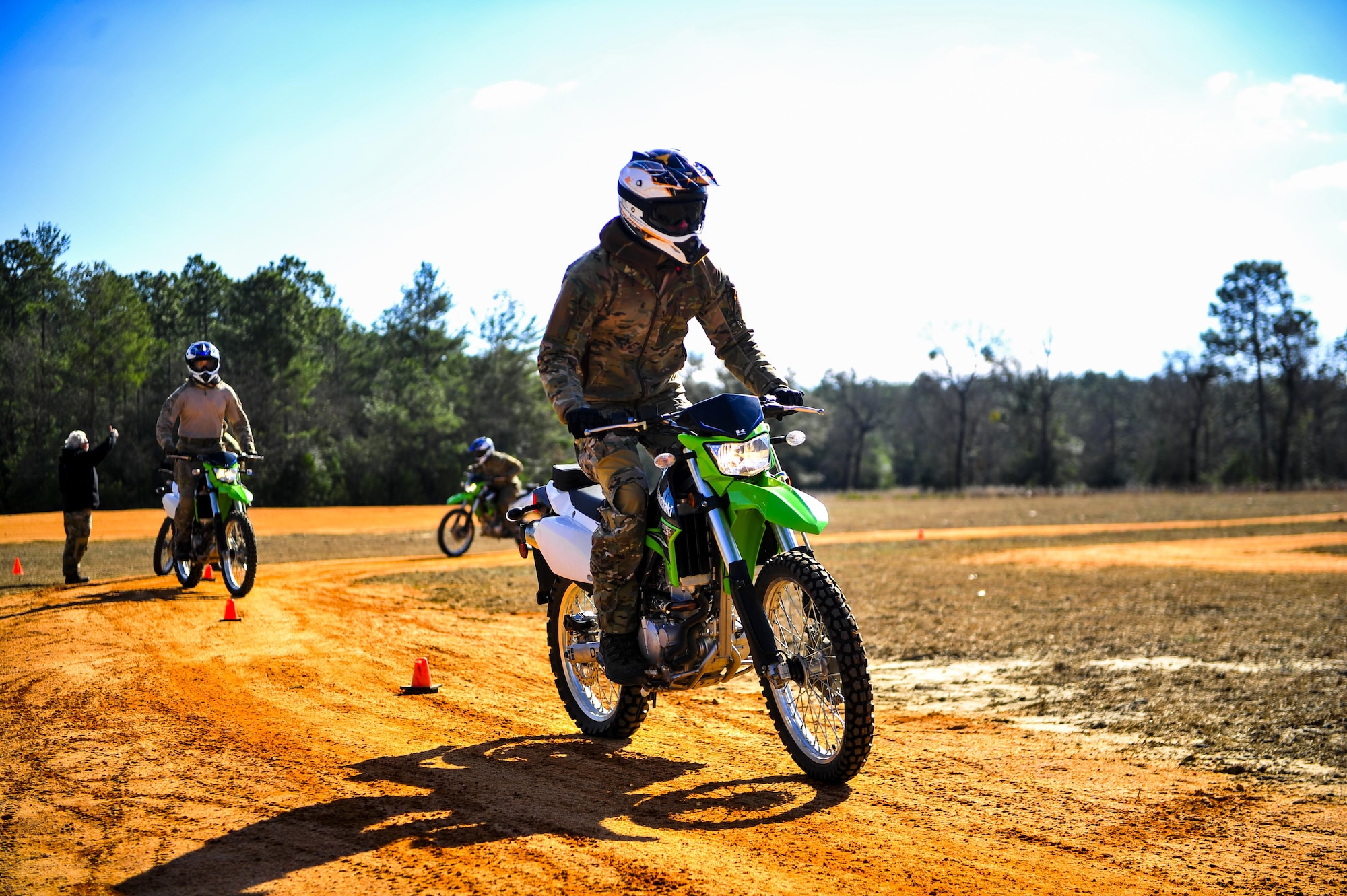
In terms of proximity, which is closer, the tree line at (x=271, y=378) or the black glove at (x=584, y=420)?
the black glove at (x=584, y=420)

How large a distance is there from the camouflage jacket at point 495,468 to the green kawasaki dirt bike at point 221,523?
6.25m

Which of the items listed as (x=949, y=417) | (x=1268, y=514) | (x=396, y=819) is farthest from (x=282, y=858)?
(x=949, y=417)

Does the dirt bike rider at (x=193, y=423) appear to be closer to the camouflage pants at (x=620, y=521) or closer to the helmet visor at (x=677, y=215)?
the camouflage pants at (x=620, y=521)

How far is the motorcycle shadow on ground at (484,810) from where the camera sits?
3631mm

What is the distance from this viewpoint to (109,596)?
1127 centimetres

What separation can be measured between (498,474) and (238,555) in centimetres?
703

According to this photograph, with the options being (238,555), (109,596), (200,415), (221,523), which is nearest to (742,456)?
(238,555)

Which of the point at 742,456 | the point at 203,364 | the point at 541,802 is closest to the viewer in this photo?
the point at 541,802

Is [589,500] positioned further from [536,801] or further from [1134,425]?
[1134,425]

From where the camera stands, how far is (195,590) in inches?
469

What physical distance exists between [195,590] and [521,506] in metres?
7.37

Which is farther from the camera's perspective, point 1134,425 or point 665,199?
point 1134,425

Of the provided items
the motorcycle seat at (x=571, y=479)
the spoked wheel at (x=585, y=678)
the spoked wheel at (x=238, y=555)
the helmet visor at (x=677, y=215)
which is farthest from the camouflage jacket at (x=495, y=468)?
the helmet visor at (x=677, y=215)

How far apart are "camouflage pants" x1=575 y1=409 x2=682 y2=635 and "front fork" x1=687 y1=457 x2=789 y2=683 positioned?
0.52 m
